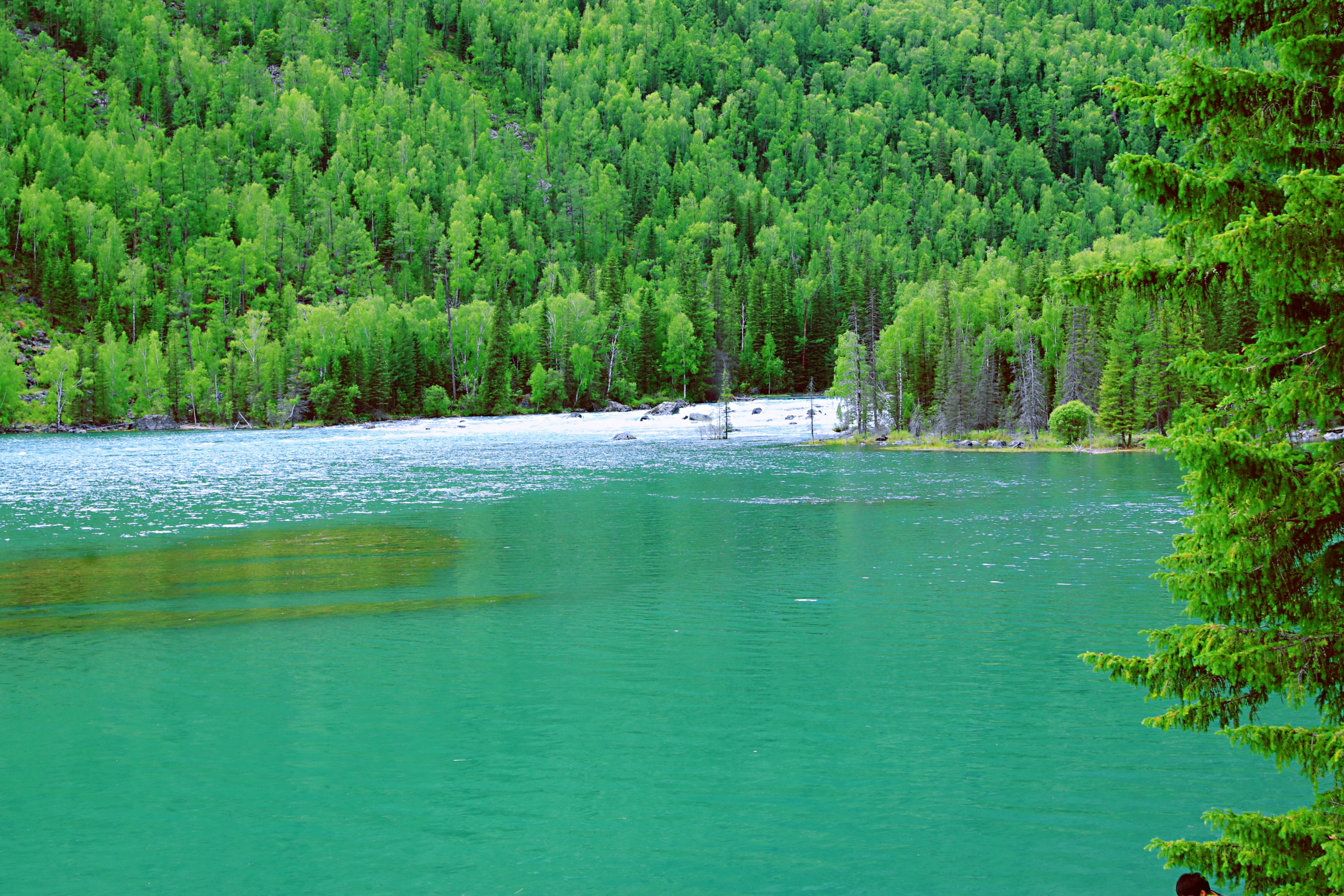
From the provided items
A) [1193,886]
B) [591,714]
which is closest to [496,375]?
[591,714]

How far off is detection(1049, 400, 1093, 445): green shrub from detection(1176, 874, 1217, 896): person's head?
92152mm

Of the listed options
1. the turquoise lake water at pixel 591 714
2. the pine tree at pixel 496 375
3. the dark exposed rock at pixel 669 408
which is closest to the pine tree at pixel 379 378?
the pine tree at pixel 496 375

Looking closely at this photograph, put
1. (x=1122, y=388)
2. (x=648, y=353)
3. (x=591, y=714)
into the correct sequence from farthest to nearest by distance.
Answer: (x=648, y=353), (x=1122, y=388), (x=591, y=714)

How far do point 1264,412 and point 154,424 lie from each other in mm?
145019

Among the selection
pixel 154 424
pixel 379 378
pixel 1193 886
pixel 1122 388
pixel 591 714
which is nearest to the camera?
pixel 1193 886

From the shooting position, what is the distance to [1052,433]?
99250mm

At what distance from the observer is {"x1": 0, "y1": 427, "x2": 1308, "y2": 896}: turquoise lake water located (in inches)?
567

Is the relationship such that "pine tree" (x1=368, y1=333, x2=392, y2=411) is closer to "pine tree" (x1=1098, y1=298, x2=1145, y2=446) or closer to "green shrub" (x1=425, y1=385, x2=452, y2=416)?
"green shrub" (x1=425, y1=385, x2=452, y2=416)

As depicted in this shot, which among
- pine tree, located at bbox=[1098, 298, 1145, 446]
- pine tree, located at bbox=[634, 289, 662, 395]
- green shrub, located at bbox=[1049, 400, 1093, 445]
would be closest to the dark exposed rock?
pine tree, located at bbox=[634, 289, 662, 395]

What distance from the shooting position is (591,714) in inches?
810

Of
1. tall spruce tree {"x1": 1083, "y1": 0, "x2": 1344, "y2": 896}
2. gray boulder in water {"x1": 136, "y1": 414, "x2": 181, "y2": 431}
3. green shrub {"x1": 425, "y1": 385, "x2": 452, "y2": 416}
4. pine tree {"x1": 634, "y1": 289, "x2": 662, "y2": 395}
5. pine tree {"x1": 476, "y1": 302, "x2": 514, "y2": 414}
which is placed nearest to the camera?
tall spruce tree {"x1": 1083, "y1": 0, "x2": 1344, "y2": 896}

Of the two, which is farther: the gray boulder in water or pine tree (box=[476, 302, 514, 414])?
pine tree (box=[476, 302, 514, 414])

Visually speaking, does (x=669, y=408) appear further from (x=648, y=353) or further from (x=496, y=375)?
(x=648, y=353)

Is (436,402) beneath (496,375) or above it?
beneath
